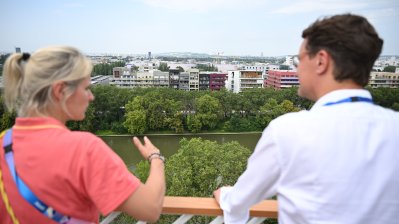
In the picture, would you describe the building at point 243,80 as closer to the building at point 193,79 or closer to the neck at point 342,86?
the building at point 193,79

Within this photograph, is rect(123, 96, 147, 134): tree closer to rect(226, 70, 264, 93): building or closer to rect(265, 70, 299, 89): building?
rect(226, 70, 264, 93): building

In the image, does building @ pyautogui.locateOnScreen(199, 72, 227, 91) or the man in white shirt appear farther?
building @ pyautogui.locateOnScreen(199, 72, 227, 91)

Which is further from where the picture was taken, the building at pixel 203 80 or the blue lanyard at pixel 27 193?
the building at pixel 203 80

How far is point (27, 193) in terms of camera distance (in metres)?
0.89

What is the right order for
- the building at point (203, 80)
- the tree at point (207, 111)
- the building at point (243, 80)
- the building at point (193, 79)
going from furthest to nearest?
the building at point (243, 80)
the building at point (203, 80)
the building at point (193, 79)
the tree at point (207, 111)

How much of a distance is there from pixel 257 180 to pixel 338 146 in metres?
0.25

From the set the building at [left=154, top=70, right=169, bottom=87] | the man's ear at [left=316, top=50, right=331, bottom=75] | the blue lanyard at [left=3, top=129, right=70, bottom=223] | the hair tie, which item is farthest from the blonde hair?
the building at [left=154, top=70, right=169, bottom=87]

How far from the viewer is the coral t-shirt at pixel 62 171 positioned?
0.87 meters

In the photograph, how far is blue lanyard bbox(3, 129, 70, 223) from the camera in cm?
90

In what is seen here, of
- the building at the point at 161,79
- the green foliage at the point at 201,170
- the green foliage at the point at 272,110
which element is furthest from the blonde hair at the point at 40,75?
the building at the point at 161,79

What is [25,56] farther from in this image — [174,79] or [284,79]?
[284,79]

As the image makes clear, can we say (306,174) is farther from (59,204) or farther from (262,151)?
(59,204)

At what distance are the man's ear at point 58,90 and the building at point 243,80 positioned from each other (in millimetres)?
36672

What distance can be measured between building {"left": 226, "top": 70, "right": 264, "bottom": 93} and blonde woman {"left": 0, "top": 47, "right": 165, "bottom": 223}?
36662 millimetres
